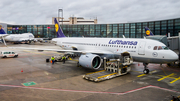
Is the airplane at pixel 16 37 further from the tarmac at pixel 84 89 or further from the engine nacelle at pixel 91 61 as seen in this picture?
the engine nacelle at pixel 91 61

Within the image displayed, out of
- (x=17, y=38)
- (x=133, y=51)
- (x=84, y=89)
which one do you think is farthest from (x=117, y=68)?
(x=17, y=38)

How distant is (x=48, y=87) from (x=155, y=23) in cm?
5313

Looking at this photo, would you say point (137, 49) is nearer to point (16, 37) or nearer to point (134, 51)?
point (134, 51)

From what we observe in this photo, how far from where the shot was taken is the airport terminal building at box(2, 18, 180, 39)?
166 ft

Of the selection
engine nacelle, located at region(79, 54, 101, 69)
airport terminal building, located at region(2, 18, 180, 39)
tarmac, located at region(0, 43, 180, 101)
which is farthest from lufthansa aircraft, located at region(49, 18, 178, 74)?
airport terminal building, located at region(2, 18, 180, 39)

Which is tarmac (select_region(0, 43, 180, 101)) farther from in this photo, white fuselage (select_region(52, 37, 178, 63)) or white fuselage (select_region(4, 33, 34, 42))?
white fuselage (select_region(4, 33, 34, 42))

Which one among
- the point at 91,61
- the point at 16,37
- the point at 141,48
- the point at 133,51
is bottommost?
the point at 91,61

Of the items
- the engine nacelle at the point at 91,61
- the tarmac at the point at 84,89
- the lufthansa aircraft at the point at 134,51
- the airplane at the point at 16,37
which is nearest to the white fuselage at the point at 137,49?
the lufthansa aircraft at the point at 134,51

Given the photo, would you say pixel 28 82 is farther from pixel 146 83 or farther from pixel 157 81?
pixel 157 81

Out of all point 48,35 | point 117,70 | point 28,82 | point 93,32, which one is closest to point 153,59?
point 117,70

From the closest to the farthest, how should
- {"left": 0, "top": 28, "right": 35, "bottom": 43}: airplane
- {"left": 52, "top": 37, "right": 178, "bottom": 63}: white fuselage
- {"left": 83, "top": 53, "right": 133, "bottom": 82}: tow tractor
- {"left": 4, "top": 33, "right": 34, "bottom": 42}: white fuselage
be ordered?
1. {"left": 52, "top": 37, "right": 178, "bottom": 63}: white fuselage
2. {"left": 83, "top": 53, "right": 133, "bottom": 82}: tow tractor
3. {"left": 0, "top": 28, "right": 35, "bottom": 43}: airplane
4. {"left": 4, "top": 33, "right": 34, "bottom": 42}: white fuselage

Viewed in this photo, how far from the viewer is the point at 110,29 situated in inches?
2859

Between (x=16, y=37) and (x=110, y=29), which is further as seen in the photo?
(x=110, y=29)

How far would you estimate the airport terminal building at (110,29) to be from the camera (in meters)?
50.7
